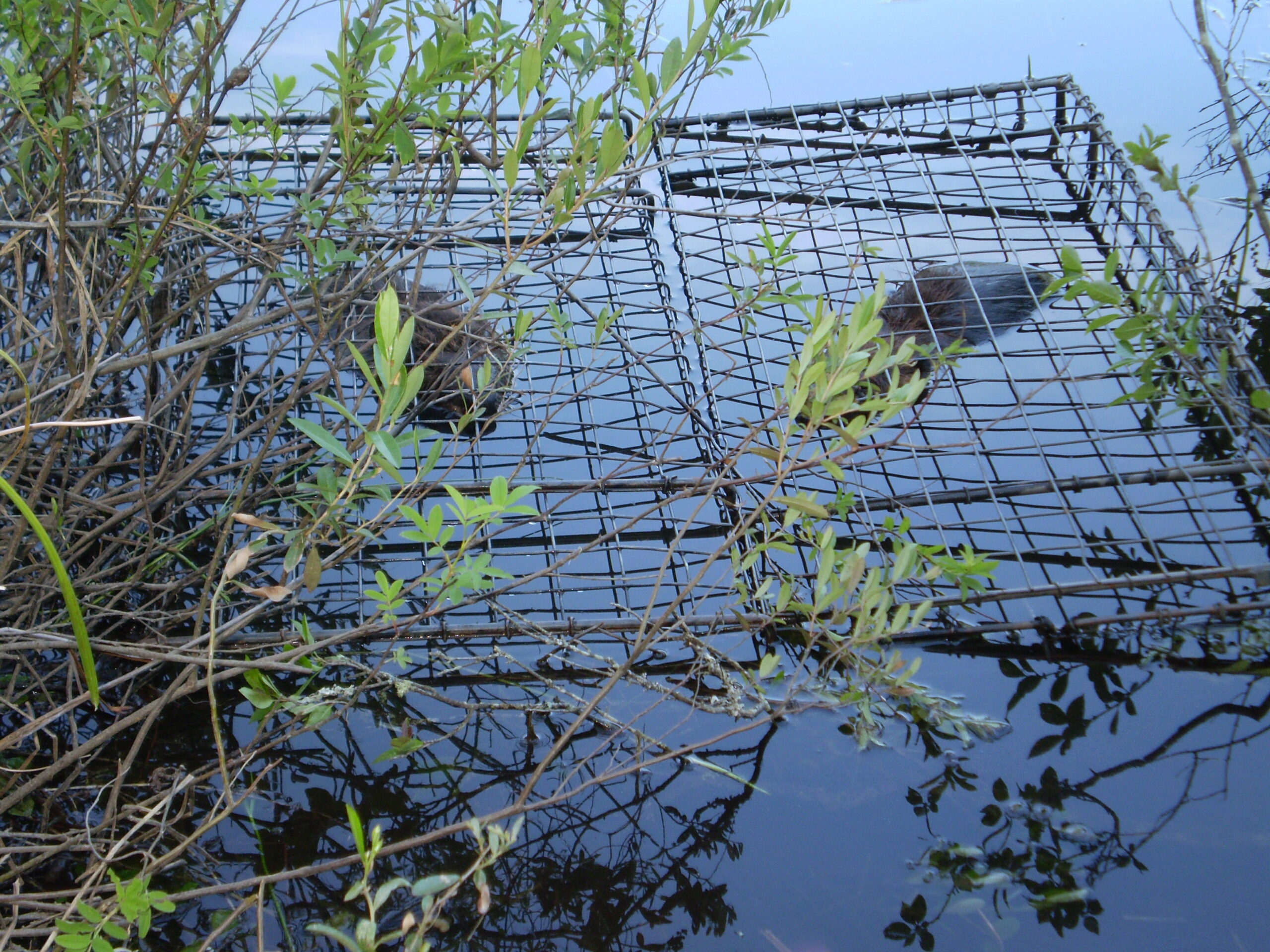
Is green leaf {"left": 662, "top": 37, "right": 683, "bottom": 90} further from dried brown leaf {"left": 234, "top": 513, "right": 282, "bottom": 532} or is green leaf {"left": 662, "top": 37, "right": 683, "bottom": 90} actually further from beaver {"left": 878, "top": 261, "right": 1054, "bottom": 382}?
beaver {"left": 878, "top": 261, "right": 1054, "bottom": 382}

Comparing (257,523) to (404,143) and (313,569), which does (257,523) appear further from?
(404,143)

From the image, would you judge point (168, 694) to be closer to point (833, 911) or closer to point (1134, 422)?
point (833, 911)

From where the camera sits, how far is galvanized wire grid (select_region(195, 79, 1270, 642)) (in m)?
1.34

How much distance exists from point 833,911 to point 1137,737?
1.59 ft

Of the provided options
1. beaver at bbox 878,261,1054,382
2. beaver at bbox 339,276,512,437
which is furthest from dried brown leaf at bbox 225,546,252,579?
beaver at bbox 878,261,1054,382

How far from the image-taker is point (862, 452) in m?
1.55

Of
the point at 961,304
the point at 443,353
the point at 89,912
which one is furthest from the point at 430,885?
the point at 961,304

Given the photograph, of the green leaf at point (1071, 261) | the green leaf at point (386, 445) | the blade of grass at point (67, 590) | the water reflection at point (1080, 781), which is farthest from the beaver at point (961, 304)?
the blade of grass at point (67, 590)

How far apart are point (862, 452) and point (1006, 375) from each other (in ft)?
1.37

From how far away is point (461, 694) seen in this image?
4.00 ft

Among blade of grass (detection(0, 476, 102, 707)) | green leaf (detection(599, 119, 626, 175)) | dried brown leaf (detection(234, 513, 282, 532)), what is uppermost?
green leaf (detection(599, 119, 626, 175))

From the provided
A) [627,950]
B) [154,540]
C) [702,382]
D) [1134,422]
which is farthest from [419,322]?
[1134,422]

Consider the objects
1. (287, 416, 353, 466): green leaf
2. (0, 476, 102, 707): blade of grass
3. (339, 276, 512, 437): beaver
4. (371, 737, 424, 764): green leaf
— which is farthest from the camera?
(339, 276, 512, 437): beaver

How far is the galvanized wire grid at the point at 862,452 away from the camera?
134 centimetres
